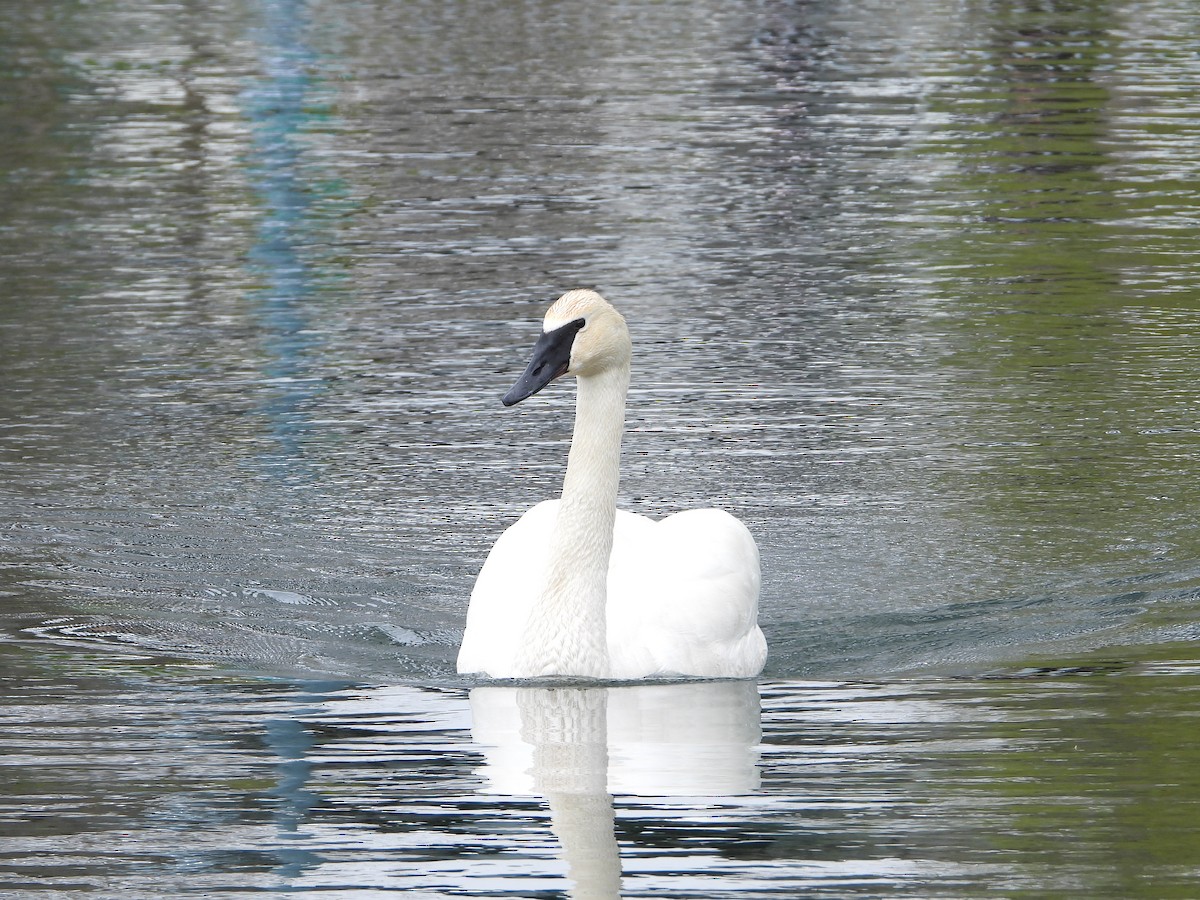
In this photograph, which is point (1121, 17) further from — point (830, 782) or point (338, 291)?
point (830, 782)

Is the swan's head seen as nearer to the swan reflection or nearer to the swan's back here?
→ the swan's back

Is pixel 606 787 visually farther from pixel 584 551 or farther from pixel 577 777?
pixel 584 551

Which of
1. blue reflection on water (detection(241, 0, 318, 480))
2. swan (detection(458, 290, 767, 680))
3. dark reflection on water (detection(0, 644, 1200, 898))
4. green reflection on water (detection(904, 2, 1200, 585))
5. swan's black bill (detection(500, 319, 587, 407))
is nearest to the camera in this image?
dark reflection on water (detection(0, 644, 1200, 898))

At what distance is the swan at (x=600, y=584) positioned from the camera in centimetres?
888

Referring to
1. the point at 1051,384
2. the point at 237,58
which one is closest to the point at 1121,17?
the point at 237,58

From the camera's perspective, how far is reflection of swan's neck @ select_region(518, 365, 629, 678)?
888cm

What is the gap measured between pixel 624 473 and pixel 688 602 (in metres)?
3.25

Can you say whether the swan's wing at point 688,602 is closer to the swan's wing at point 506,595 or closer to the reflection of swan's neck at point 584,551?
the reflection of swan's neck at point 584,551

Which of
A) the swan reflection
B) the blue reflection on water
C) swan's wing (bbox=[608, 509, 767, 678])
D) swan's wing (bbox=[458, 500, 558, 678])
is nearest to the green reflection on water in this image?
swan's wing (bbox=[608, 509, 767, 678])

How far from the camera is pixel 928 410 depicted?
1339 cm

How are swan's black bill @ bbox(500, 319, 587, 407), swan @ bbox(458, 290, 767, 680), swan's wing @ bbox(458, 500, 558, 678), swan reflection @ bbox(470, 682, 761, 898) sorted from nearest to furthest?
1. swan reflection @ bbox(470, 682, 761, 898)
2. swan's black bill @ bbox(500, 319, 587, 407)
3. swan @ bbox(458, 290, 767, 680)
4. swan's wing @ bbox(458, 500, 558, 678)

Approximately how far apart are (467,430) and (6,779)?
5.83 meters

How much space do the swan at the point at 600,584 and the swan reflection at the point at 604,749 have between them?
0.40ft

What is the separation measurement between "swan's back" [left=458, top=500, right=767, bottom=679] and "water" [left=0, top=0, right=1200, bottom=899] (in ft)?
0.77
